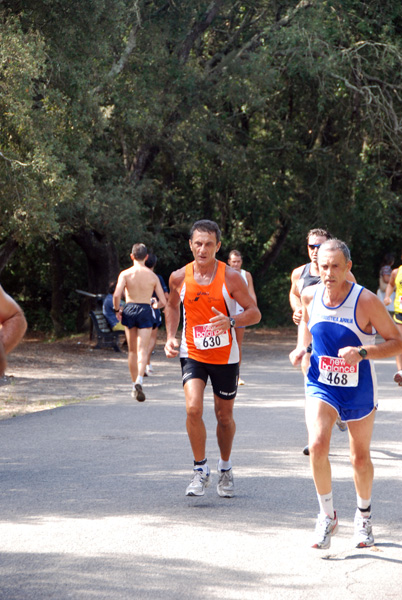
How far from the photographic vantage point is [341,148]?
2561 cm

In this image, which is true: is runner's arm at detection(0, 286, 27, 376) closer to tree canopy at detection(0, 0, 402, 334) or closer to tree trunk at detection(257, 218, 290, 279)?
tree canopy at detection(0, 0, 402, 334)

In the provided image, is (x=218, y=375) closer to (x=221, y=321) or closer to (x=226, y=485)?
(x=221, y=321)

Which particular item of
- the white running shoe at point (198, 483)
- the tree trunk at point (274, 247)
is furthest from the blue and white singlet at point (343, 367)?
the tree trunk at point (274, 247)

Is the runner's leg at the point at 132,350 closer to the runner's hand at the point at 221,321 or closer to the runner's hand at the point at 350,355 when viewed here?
the runner's hand at the point at 221,321

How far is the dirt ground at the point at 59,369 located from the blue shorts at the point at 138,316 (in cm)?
134

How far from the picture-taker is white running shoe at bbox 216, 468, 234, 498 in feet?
21.5

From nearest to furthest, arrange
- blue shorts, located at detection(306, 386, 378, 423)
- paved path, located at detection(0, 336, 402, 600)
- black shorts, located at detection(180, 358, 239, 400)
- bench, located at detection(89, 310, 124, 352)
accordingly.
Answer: paved path, located at detection(0, 336, 402, 600) → blue shorts, located at detection(306, 386, 378, 423) → black shorts, located at detection(180, 358, 239, 400) → bench, located at detection(89, 310, 124, 352)

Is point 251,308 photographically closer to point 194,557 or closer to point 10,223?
point 194,557

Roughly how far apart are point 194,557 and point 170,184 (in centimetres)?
2110

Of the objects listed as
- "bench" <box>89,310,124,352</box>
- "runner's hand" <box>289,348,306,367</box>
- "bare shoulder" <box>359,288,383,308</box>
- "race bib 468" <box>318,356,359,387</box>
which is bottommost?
"bench" <box>89,310,124,352</box>

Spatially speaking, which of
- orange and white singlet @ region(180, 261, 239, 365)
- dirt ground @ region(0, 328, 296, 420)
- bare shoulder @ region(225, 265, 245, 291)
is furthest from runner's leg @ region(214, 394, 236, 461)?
dirt ground @ region(0, 328, 296, 420)

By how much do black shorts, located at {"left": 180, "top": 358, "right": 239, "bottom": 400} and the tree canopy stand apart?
7546 millimetres

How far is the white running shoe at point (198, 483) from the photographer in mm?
6445

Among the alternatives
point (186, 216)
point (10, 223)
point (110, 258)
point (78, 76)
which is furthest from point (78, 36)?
point (186, 216)
